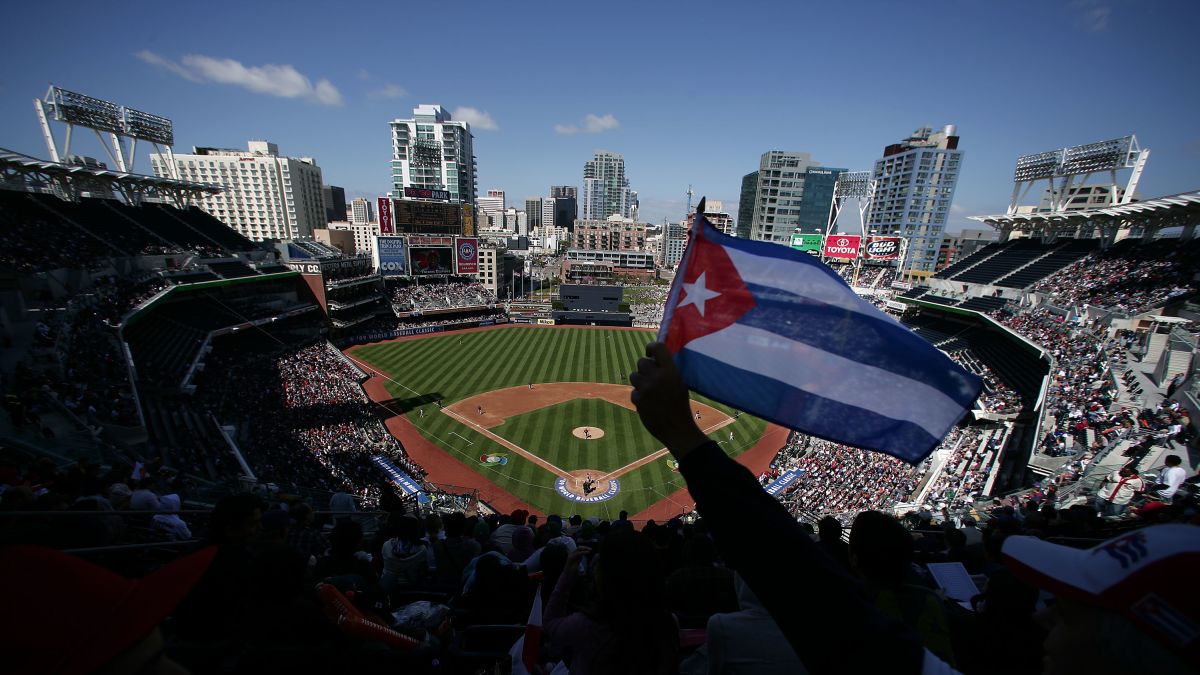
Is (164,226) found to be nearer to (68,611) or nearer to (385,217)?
(385,217)

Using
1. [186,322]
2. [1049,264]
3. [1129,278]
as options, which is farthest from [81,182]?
[1049,264]

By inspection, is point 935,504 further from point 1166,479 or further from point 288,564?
point 288,564

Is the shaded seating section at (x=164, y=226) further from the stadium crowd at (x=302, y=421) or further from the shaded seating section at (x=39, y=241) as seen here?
the stadium crowd at (x=302, y=421)

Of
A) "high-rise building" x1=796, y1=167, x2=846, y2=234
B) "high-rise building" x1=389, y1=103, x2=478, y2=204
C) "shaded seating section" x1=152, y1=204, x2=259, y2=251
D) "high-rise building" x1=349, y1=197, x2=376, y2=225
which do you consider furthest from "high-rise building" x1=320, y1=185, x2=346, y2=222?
"high-rise building" x1=796, y1=167, x2=846, y2=234

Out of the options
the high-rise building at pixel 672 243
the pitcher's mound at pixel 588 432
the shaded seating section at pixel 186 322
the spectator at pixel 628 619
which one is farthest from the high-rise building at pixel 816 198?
the spectator at pixel 628 619

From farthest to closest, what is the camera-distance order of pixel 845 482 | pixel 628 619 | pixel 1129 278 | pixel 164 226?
pixel 164 226, pixel 1129 278, pixel 845 482, pixel 628 619

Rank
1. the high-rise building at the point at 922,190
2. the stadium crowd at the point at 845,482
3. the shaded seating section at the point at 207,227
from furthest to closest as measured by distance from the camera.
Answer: the high-rise building at the point at 922,190
the shaded seating section at the point at 207,227
the stadium crowd at the point at 845,482

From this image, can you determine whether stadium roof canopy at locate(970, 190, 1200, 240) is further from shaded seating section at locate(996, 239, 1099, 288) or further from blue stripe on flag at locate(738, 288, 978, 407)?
blue stripe on flag at locate(738, 288, 978, 407)
